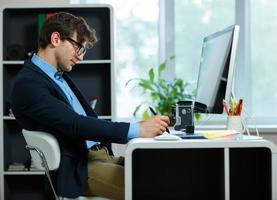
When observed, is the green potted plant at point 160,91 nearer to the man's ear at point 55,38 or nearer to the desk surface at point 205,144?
the man's ear at point 55,38

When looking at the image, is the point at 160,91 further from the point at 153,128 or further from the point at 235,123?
the point at 153,128

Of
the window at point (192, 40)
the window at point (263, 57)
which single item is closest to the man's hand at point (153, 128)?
the window at point (192, 40)

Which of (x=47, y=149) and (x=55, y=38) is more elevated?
(x=55, y=38)

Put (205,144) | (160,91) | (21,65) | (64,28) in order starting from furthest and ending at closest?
1. (160,91)
2. (21,65)
3. (64,28)
4. (205,144)

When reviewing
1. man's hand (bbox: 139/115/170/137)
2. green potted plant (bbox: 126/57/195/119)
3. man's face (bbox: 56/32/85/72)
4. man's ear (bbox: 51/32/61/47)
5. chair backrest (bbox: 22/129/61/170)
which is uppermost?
man's ear (bbox: 51/32/61/47)

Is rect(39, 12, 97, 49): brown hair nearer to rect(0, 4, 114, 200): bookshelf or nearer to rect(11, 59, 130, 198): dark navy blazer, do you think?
rect(11, 59, 130, 198): dark navy blazer

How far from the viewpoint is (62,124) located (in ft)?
5.56

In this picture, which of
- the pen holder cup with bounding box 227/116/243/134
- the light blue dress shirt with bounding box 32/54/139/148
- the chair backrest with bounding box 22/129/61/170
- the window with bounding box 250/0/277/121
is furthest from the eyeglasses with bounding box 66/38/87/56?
the window with bounding box 250/0/277/121

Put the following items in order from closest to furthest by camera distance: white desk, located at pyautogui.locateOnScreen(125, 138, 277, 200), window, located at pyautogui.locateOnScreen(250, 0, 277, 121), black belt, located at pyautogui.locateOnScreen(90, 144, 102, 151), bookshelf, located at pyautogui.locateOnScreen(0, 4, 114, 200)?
white desk, located at pyautogui.locateOnScreen(125, 138, 277, 200), black belt, located at pyautogui.locateOnScreen(90, 144, 102, 151), bookshelf, located at pyautogui.locateOnScreen(0, 4, 114, 200), window, located at pyautogui.locateOnScreen(250, 0, 277, 121)

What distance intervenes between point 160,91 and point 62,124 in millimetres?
2175

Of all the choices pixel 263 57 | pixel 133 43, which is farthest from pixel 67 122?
pixel 263 57

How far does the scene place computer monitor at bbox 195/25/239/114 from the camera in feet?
6.42

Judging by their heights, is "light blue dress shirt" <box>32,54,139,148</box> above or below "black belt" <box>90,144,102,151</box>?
above

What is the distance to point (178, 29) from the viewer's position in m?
3.93
